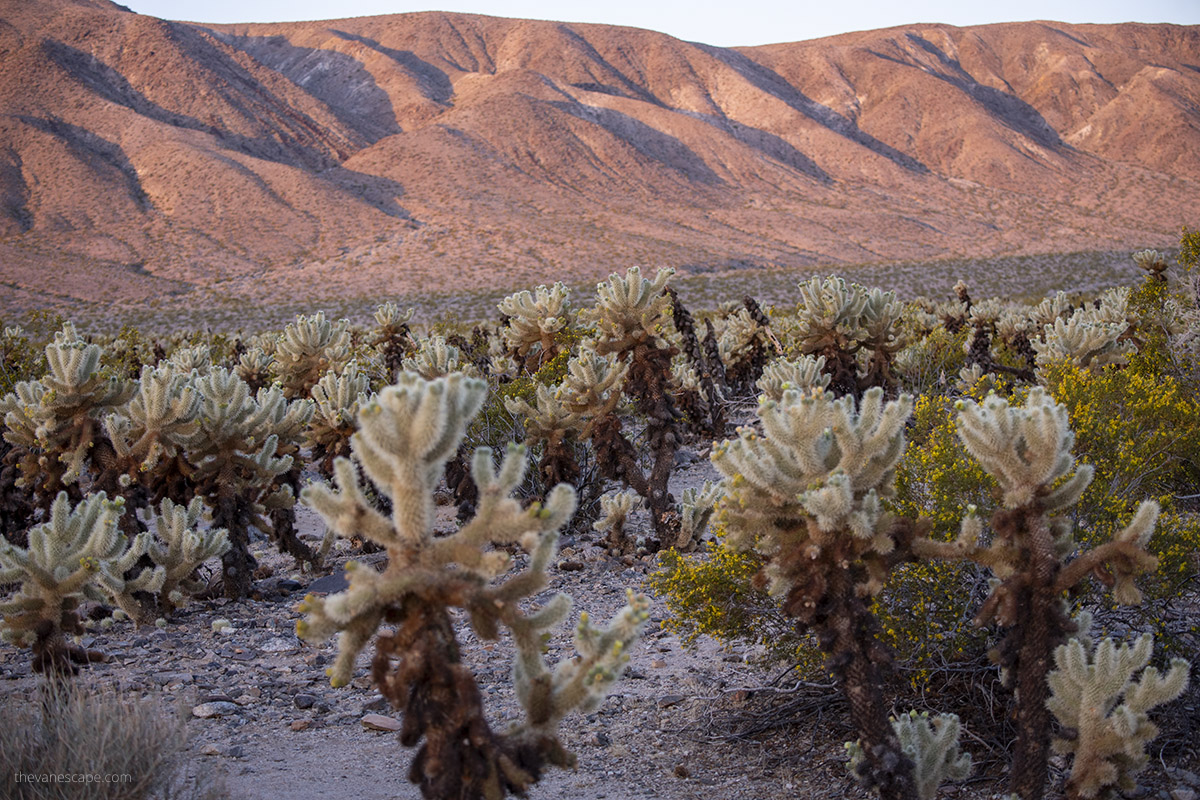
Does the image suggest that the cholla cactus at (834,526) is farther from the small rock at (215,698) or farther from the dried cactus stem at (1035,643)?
the small rock at (215,698)

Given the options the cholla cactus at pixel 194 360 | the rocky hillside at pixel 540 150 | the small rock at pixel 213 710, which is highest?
the rocky hillside at pixel 540 150

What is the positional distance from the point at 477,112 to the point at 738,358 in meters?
61.9

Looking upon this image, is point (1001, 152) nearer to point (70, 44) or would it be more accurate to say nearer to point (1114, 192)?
point (1114, 192)

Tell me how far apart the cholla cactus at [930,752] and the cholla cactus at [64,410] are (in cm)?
578

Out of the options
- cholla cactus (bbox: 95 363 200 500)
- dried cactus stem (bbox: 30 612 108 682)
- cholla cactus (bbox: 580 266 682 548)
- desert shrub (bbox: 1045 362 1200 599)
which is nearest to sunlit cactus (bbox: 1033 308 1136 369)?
desert shrub (bbox: 1045 362 1200 599)

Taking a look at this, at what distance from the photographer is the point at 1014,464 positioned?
3135mm

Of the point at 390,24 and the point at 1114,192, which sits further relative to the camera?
the point at 390,24

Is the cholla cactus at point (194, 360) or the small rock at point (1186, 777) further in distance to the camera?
the cholla cactus at point (194, 360)

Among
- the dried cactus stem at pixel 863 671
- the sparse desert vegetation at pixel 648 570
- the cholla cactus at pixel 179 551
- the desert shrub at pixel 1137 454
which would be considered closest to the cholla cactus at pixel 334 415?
the sparse desert vegetation at pixel 648 570

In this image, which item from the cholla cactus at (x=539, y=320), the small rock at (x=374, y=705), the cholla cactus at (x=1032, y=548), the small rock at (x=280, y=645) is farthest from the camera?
the cholla cactus at (x=539, y=320)

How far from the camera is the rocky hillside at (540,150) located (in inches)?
1934

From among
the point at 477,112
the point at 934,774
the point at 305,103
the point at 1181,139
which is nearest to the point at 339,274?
the point at 477,112

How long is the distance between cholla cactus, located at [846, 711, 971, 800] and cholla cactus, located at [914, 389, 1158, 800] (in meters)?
0.28

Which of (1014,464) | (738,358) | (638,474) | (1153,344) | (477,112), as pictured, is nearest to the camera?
(1014,464)
